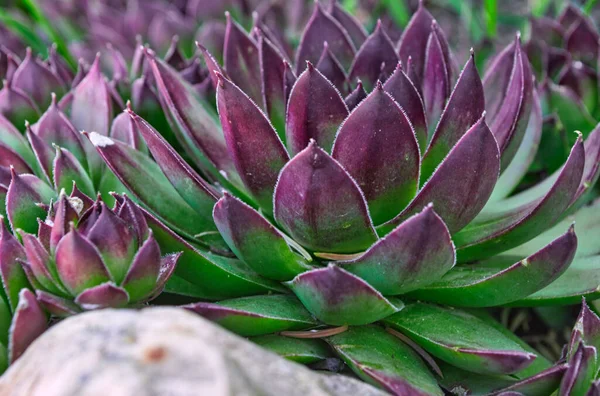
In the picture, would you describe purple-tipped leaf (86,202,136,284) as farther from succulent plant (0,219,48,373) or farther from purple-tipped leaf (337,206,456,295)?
purple-tipped leaf (337,206,456,295)

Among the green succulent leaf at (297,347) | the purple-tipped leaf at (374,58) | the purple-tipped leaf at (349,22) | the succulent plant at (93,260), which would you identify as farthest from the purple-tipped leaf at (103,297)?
the purple-tipped leaf at (349,22)

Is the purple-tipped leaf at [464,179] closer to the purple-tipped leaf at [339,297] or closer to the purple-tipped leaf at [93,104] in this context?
the purple-tipped leaf at [339,297]

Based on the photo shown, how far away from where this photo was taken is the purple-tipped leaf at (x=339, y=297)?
1.04 meters

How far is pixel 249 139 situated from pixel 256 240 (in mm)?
178

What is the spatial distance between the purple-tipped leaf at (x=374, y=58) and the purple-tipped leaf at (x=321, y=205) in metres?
0.42

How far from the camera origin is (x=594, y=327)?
1.12 m

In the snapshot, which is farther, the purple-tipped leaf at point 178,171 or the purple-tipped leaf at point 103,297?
the purple-tipped leaf at point 178,171

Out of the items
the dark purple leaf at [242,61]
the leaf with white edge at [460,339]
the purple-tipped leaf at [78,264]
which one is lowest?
the leaf with white edge at [460,339]

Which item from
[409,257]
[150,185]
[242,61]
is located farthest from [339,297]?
[242,61]

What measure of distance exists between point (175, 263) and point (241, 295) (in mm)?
205

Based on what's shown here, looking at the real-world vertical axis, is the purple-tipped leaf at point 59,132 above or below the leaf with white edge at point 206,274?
Answer: above

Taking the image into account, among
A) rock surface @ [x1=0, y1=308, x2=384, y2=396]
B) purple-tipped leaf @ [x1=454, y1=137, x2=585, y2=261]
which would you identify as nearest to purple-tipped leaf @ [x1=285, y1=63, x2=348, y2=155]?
purple-tipped leaf @ [x1=454, y1=137, x2=585, y2=261]

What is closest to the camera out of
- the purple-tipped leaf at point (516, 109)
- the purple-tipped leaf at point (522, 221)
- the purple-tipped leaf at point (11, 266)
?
the purple-tipped leaf at point (11, 266)

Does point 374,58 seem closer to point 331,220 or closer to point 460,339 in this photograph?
point 331,220
